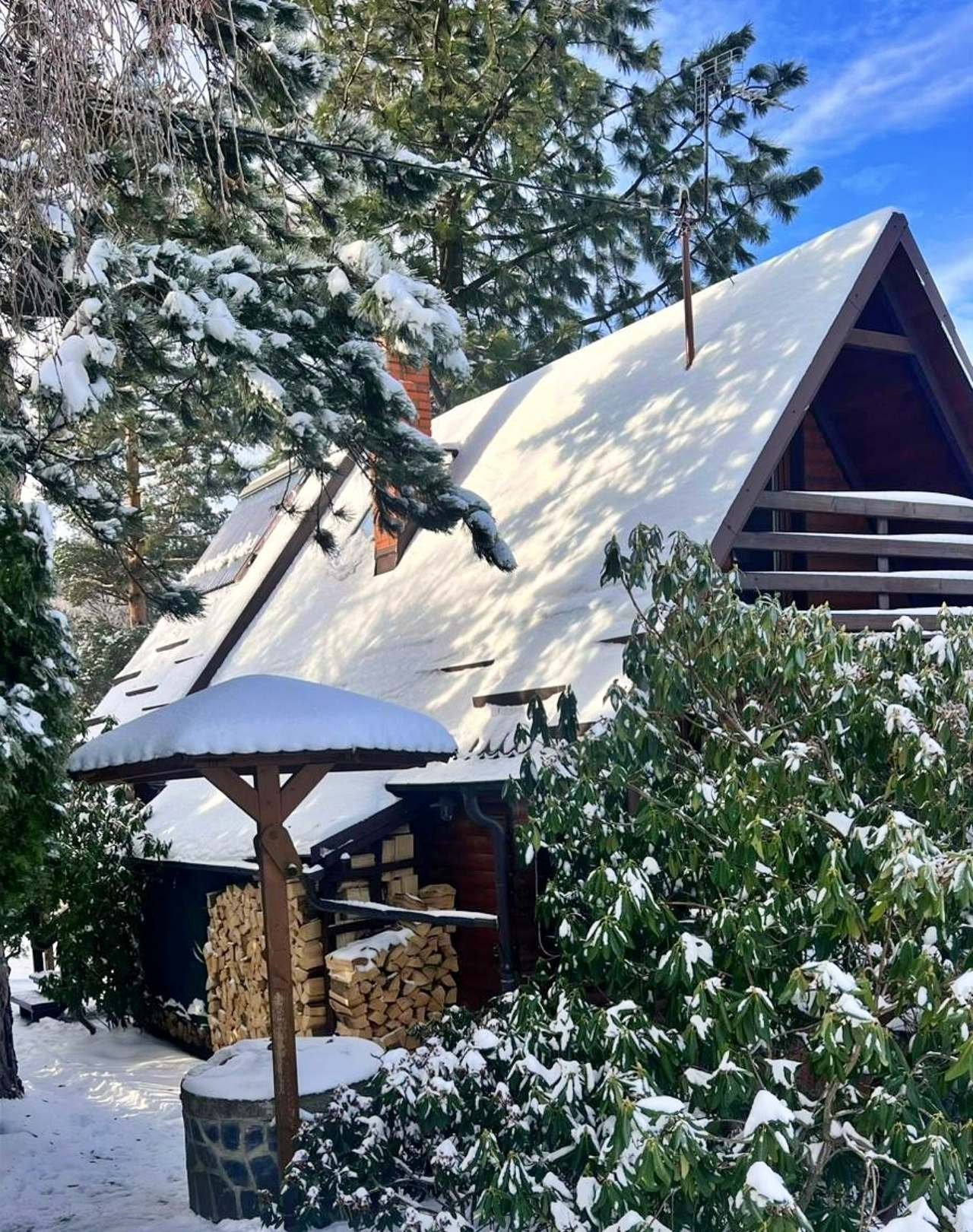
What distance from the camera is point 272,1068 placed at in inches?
258

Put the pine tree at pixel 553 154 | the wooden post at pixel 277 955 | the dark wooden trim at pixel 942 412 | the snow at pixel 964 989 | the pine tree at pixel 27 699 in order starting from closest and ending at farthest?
1. the snow at pixel 964 989
2. the wooden post at pixel 277 955
3. the pine tree at pixel 27 699
4. the dark wooden trim at pixel 942 412
5. the pine tree at pixel 553 154

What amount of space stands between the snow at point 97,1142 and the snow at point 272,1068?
69 cm

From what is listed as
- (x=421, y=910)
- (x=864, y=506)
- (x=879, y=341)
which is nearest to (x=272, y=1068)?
(x=421, y=910)

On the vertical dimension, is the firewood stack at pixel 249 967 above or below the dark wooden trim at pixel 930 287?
below

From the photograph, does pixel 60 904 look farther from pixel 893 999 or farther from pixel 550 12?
pixel 550 12

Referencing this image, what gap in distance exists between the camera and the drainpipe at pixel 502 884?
25.2ft

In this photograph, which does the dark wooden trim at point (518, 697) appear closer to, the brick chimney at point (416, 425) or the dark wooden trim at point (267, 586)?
the brick chimney at point (416, 425)

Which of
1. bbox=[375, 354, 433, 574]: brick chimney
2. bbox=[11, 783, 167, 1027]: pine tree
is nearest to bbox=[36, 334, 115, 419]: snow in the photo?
bbox=[375, 354, 433, 574]: brick chimney

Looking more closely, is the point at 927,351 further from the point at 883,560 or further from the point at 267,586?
the point at 267,586

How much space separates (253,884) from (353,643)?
8.63ft

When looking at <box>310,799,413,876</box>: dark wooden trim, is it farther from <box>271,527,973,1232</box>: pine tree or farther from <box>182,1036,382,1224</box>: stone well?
<box>271,527,973,1232</box>: pine tree

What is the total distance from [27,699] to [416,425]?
6.50 meters

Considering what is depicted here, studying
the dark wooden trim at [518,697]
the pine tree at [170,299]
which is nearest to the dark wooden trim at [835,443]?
the pine tree at [170,299]

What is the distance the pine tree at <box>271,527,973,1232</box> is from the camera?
398cm
